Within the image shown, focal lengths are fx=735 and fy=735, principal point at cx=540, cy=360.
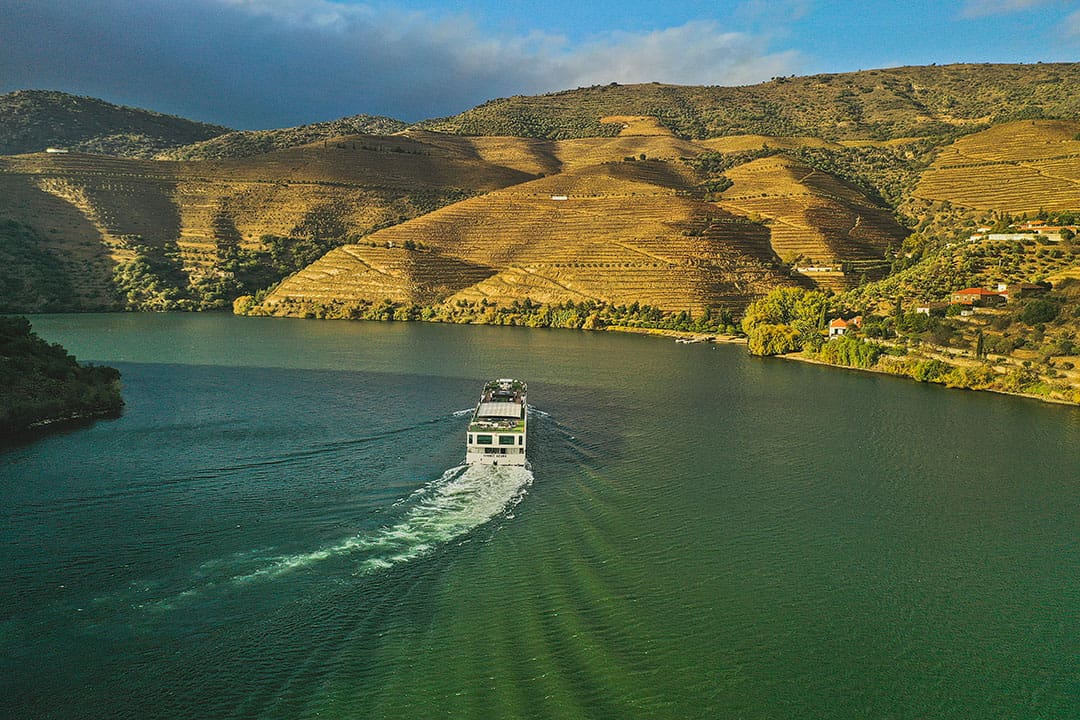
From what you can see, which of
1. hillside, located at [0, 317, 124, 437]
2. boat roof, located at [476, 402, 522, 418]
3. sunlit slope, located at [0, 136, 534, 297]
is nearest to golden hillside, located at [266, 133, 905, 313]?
sunlit slope, located at [0, 136, 534, 297]

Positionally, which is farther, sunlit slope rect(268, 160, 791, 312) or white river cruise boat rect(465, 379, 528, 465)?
sunlit slope rect(268, 160, 791, 312)

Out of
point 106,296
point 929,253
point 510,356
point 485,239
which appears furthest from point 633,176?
point 106,296

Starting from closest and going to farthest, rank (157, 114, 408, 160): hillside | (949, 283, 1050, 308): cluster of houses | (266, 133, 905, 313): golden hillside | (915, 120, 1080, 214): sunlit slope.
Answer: (949, 283, 1050, 308): cluster of houses → (915, 120, 1080, 214): sunlit slope → (266, 133, 905, 313): golden hillside → (157, 114, 408, 160): hillside

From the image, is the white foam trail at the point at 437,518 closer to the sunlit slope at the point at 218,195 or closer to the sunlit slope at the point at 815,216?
the sunlit slope at the point at 815,216

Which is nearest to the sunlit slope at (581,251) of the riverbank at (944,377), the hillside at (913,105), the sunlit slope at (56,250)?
the sunlit slope at (56,250)

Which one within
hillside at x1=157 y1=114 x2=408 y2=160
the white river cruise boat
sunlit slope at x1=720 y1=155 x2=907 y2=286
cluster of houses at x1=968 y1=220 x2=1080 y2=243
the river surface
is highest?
hillside at x1=157 y1=114 x2=408 y2=160

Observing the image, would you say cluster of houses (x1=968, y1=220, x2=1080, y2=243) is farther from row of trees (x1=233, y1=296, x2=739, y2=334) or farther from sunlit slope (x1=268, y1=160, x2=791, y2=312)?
row of trees (x1=233, y1=296, x2=739, y2=334)

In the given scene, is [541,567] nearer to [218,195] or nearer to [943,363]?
[943,363]

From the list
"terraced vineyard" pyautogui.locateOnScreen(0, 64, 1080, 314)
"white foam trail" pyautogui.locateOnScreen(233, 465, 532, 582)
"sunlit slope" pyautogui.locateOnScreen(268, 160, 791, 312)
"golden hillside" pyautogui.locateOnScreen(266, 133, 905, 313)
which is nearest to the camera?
"white foam trail" pyautogui.locateOnScreen(233, 465, 532, 582)

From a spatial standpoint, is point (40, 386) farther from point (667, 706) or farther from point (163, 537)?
point (667, 706)
